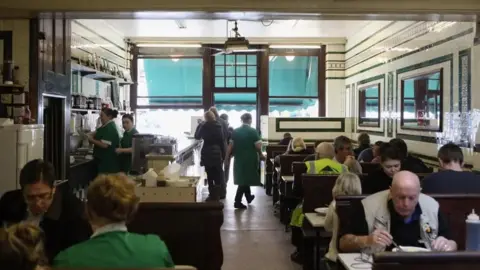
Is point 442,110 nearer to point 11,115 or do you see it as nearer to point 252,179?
point 252,179

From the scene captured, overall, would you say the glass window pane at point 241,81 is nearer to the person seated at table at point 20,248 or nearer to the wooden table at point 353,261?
the wooden table at point 353,261

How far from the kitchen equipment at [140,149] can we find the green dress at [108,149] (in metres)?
0.67

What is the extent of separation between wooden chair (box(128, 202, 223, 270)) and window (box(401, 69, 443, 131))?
4.67 meters

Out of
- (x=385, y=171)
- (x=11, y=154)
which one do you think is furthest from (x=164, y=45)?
(x=385, y=171)

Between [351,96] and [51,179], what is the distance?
10.3m

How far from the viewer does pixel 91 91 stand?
33.3ft

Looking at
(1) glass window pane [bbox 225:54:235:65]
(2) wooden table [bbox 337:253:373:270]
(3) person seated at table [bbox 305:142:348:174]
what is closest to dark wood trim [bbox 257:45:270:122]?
(1) glass window pane [bbox 225:54:235:65]

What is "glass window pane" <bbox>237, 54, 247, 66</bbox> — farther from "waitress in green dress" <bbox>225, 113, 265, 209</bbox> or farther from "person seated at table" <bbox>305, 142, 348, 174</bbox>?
"person seated at table" <bbox>305, 142, 348, 174</bbox>

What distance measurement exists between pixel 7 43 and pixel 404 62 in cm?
572

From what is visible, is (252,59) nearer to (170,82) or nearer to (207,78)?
(207,78)

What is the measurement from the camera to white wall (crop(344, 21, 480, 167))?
21.9 feet


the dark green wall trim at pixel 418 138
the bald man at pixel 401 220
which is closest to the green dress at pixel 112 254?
the bald man at pixel 401 220

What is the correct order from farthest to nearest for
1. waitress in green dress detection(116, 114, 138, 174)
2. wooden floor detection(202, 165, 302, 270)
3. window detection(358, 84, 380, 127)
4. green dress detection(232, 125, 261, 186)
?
window detection(358, 84, 380, 127) < green dress detection(232, 125, 261, 186) < waitress in green dress detection(116, 114, 138, 174) < wooden floor detection(202, 165, 302, 270)

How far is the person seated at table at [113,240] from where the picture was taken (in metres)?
2.29
